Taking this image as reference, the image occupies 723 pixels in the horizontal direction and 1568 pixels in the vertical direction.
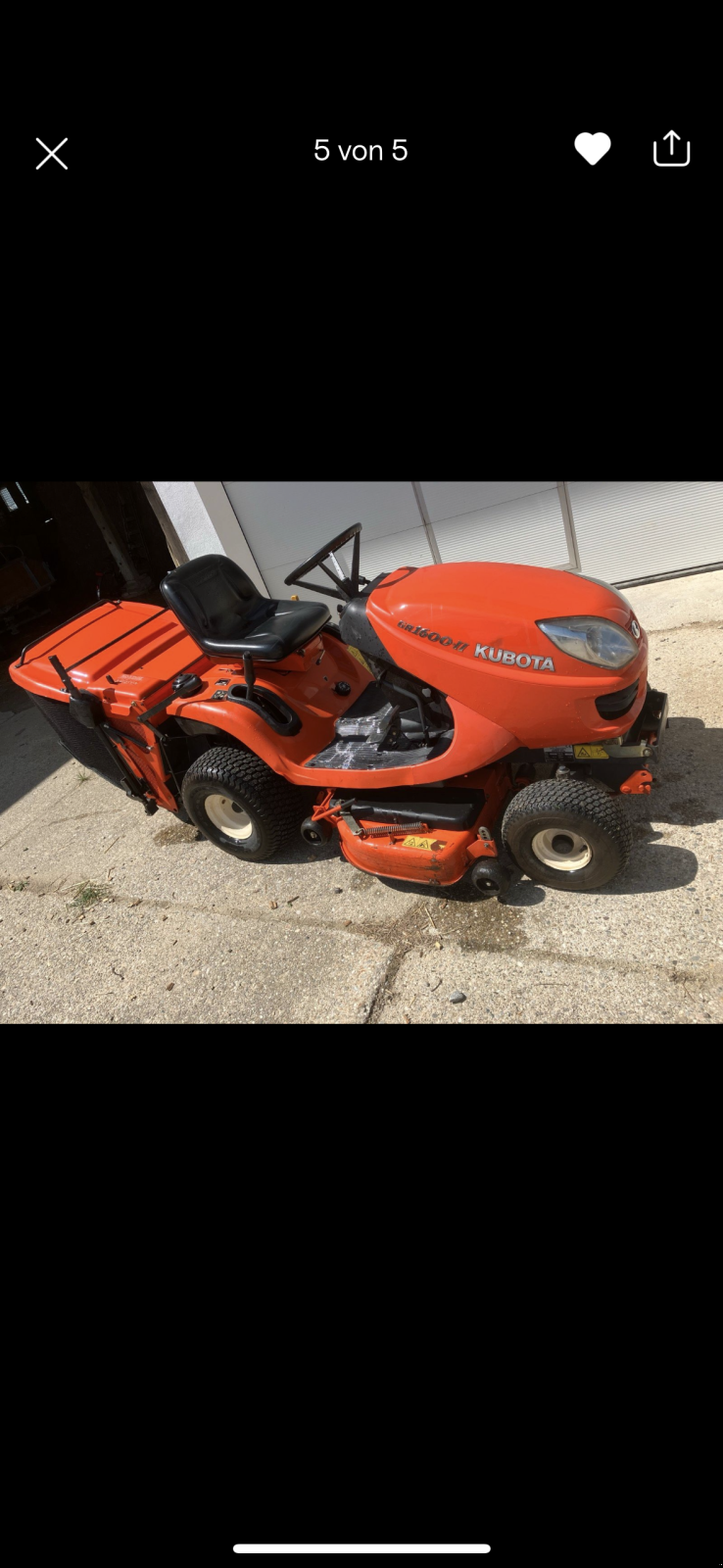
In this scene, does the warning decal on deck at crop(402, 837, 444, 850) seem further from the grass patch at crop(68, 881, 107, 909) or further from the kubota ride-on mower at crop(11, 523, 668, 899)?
the grass patch at crop(68, 881, 107, 909)

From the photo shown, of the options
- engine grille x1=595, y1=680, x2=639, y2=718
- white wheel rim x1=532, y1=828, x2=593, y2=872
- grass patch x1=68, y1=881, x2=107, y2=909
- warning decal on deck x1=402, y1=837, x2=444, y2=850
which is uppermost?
engine grille x1=595, y1=680, x2=639, y2=718

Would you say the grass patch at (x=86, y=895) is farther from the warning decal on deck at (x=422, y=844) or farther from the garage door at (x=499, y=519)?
the garage door at (x=499, y=519)

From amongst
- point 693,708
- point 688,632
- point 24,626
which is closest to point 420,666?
point 693,708

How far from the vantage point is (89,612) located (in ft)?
14.6

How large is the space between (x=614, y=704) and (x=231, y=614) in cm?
186

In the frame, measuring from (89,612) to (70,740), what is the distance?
34.9 inches

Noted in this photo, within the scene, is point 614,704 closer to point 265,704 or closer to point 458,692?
point 458,692

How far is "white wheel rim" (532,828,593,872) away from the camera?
9.07ft

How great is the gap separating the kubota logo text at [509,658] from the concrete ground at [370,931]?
3.09 feet

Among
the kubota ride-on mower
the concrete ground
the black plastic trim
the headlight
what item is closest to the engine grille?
the kubota ride-on mower

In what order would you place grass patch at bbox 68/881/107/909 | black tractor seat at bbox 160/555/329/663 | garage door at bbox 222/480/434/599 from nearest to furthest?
black tractor seat at bbox 160/555/329/663
grass patch at bbox 68/881/107/909
garage door at bbox 222/480/434/599

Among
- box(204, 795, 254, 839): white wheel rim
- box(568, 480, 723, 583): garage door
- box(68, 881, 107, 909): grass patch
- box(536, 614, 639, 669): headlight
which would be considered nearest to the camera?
box(536, 614, 639, 669): headlight

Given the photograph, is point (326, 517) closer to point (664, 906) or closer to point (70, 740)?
point (70, 740)

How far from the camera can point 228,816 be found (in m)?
3.73
